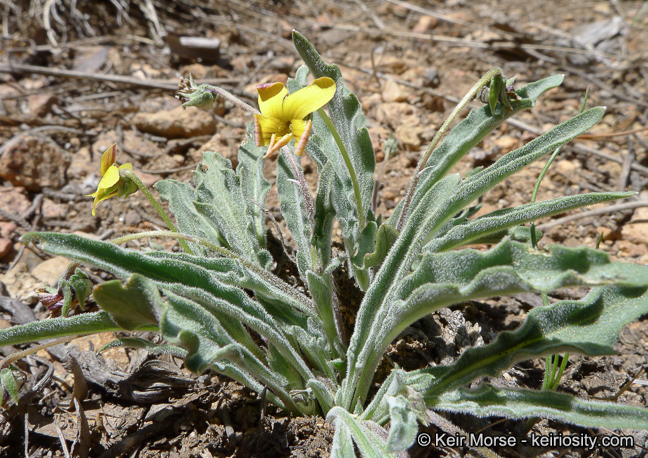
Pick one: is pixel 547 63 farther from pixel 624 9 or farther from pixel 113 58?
pixel 113 58

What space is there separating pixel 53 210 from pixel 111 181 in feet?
5.32

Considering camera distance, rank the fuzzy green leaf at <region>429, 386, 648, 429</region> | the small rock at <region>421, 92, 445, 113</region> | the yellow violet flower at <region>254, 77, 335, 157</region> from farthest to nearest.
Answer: the small rock at <region>421, 92, 445, 113</region> → the yellow violet flower at <region>254, 77, 335, 157</region> → the fuzzy green leaf at <region>429, 386, 648, 429</region>

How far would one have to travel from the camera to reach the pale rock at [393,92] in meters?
3.83

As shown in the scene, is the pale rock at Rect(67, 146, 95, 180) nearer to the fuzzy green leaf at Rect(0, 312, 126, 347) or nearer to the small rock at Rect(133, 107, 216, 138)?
the small rock at Rect(133, 107, 216, 138)

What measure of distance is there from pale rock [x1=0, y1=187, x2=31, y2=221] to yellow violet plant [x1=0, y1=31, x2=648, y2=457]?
4.57ft

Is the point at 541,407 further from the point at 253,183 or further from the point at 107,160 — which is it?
the point at 107,160

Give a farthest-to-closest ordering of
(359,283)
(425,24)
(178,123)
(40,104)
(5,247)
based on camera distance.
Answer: (425,24) → (40,104) → (178,123) → (5,247) → (359,283)

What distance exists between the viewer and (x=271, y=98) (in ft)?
5.65

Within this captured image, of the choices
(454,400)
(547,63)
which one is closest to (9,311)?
(454,400)

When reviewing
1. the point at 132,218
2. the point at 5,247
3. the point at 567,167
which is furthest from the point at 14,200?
the point at 567,167

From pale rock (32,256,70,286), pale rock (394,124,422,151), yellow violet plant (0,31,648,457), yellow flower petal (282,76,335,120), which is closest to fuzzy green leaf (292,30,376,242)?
yellow violet plant (0,31,648,457)

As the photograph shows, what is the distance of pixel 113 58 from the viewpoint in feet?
13.9

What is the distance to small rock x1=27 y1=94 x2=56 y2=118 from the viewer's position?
3.62m

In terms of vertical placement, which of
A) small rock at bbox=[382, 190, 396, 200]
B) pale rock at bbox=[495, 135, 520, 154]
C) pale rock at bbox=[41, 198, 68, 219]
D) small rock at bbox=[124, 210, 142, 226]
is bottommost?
pale rock at bbox=[41, 198, 68, 219]
